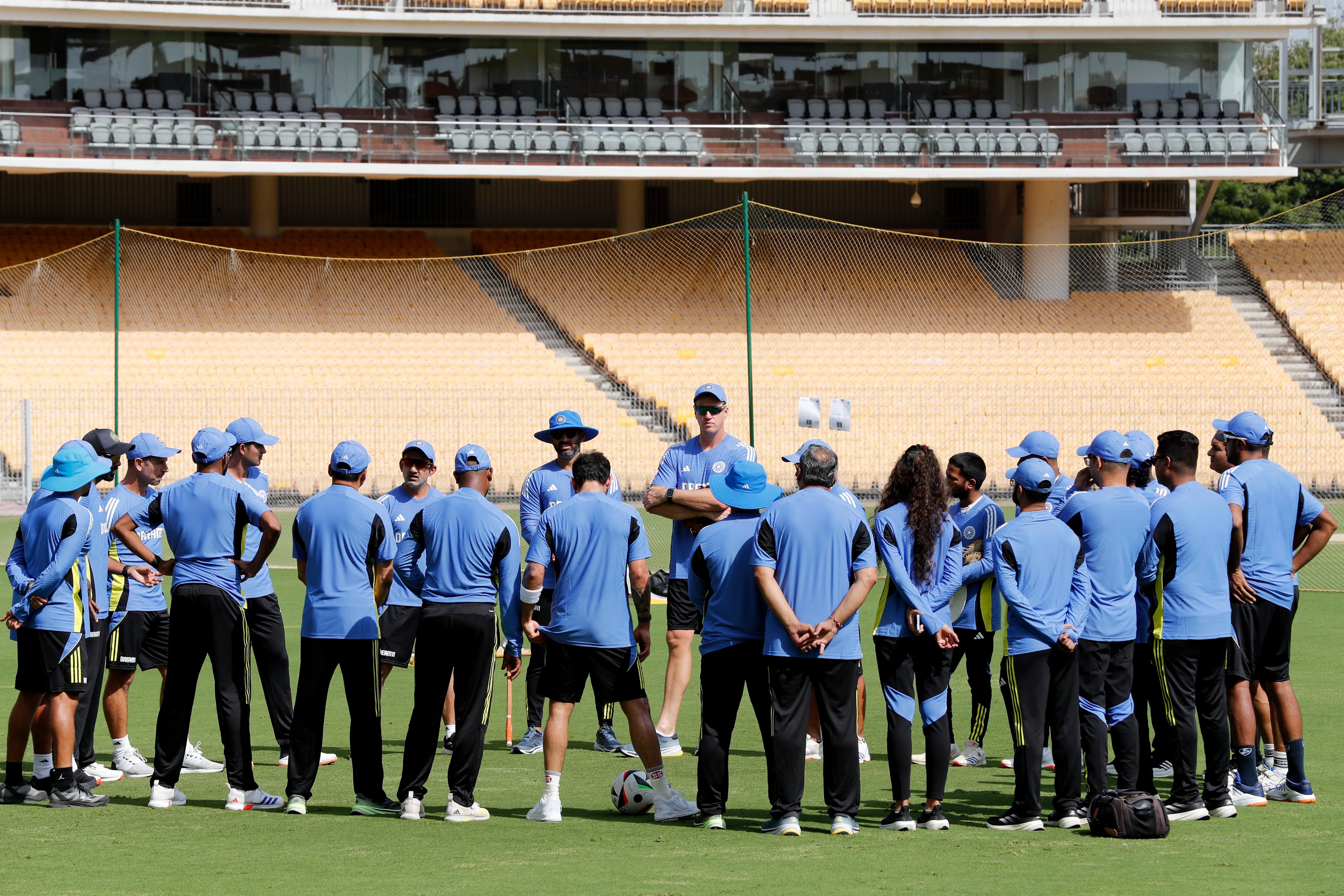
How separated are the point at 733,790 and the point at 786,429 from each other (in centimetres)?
1789

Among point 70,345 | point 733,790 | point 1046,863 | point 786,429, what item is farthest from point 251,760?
point 70,345

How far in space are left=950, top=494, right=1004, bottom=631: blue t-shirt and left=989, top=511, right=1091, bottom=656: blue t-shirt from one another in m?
0.28

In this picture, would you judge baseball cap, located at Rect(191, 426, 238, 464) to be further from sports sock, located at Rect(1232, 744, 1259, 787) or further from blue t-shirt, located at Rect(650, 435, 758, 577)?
sports sock, located at Rect(1232, 744, 1259, 787)

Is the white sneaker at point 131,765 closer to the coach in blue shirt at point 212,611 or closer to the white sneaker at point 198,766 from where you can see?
the white sneaker at point 198,766

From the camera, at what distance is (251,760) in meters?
7.77

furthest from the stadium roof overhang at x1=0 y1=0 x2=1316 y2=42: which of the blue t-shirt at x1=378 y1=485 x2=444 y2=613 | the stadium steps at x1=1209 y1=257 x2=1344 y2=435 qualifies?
the blue t-shirt at x1=378 y1=485 x2=444 y2=613

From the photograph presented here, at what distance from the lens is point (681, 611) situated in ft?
28.7

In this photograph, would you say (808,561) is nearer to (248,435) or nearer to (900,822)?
(900,822)

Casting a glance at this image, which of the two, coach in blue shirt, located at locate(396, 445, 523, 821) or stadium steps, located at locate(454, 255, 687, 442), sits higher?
stadium steps, located at locate(454, 255, 687, 442)

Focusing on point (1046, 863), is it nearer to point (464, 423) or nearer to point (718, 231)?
point (464, 423)

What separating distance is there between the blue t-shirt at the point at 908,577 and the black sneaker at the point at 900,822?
0.78 m

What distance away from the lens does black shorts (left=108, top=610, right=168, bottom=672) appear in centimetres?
847

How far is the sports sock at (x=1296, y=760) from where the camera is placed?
24.5 ft

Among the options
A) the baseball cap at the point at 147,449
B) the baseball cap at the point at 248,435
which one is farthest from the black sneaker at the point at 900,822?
the baseball cap at the point at 147,449
